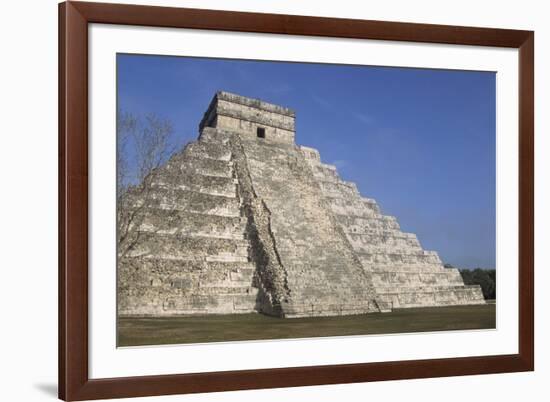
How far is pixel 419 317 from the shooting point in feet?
39.2

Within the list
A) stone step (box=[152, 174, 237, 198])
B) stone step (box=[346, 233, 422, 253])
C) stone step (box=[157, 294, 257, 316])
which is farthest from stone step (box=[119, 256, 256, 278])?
stone step (box=[346, 233, 422, 253])

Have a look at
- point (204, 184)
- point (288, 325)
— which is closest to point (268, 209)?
point (204, 184)

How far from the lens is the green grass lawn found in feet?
32.6

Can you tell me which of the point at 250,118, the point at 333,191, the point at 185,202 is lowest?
the point at 185,202

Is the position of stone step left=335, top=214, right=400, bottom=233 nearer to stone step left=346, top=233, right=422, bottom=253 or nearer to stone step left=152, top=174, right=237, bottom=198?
stone step left=346, top=233, right=422, bottom=253

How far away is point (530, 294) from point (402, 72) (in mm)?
4579

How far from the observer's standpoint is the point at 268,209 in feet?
47.3

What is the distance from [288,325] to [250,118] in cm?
689

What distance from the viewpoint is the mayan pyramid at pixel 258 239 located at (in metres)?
10.9

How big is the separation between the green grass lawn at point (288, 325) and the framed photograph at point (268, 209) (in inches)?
1.4

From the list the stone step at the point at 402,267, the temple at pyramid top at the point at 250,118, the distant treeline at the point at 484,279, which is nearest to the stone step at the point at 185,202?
the temple at pyramid top at the point at 250,118

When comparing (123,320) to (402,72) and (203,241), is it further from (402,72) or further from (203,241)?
(402,72)

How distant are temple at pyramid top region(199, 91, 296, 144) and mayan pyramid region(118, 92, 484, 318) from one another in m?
0.04

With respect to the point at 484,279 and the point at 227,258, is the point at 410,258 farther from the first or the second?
the point at 227,258
